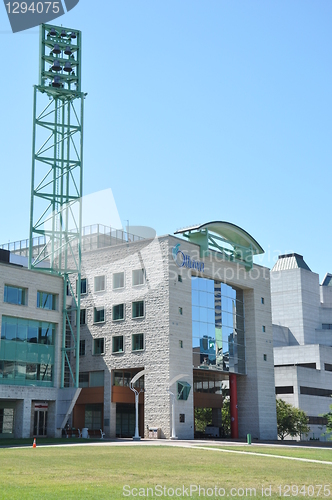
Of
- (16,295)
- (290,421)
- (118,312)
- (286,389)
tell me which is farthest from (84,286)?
(286,389)

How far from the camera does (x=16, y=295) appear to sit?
54281mm

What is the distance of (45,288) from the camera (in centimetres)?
5684

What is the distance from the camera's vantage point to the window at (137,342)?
194 ft

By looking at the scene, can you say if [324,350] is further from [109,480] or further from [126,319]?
[109,480]

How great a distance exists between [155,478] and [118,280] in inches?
1701

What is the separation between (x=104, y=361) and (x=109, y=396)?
3.34m

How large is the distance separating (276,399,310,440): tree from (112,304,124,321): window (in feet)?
88.3

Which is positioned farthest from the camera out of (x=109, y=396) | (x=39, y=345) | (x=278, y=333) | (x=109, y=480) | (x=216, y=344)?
(x=278, y=333)

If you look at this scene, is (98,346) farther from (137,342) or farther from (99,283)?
(99,283)

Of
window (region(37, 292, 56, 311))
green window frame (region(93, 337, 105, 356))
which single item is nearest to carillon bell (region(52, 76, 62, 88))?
window (region(37, 292, 56, 311))

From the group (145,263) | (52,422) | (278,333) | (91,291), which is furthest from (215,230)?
(278,333)

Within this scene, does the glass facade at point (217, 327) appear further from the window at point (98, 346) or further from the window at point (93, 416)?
the window at point (93, 416)

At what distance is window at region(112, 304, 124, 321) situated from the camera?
200 ft

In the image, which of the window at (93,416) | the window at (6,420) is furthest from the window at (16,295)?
the window at (93,416)
